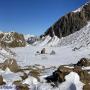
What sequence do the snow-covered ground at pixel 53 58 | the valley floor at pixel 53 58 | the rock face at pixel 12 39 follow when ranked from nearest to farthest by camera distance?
the valley floor at pixel 53 58, the snow-covered ground at pixel 53 58, the rock face at pixel 12 39

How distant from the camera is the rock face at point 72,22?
504ft

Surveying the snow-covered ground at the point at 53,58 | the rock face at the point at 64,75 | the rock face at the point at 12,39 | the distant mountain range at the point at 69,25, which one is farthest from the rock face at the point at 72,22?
the rock face at the point at 64,75

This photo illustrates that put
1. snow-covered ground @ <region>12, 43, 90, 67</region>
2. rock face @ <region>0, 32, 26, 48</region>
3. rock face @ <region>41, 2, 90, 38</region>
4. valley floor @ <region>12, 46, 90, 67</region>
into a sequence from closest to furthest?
valley floor @ <region>12, 46, 90, 67</region>, snow-covered ground @ <region>12, 43, 90, 67</region>, rock face @ <region>0, 32, 26, 48</region>, rock face @ <region>41, 2, 90, 38</region>

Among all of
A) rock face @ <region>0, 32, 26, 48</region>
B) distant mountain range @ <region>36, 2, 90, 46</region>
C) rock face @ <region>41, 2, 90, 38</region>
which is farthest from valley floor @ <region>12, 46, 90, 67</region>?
rock face @ <region>41, 2, 90, 38</region>

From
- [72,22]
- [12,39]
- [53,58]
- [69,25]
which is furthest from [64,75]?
[69,25]

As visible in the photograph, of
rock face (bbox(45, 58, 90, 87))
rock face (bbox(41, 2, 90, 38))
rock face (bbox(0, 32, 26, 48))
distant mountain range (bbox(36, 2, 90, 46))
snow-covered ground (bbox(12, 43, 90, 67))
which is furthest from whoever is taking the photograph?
rock face (bbox(41, 2, 90, 38))

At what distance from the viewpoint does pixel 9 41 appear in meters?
138

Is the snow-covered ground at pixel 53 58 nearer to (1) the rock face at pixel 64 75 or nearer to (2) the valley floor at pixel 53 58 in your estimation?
(2) the valley floor at pixel 53 58

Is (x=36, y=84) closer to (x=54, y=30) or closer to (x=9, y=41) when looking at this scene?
(x=9, y=41)

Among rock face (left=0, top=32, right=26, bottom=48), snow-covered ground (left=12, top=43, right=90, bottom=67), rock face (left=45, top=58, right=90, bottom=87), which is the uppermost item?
rock face (left=0, top=32, right=26, bottom=48)

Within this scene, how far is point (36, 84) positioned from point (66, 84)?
288 centimetres

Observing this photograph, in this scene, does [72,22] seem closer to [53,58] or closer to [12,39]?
[12,39]

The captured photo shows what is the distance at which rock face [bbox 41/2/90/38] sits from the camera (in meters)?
153

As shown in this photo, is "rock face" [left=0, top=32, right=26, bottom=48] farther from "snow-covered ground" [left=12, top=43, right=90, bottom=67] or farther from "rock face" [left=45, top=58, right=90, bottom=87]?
"rock face" [left=45, top=58, right=90, bottom=87]
